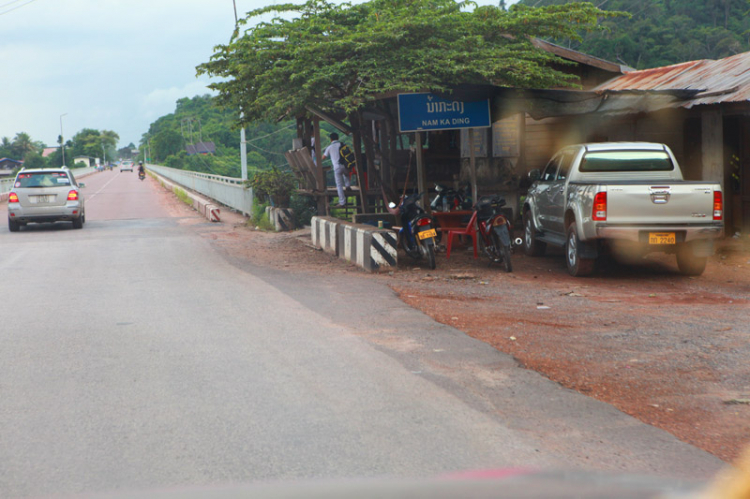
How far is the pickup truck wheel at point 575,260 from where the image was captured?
35.7 ft

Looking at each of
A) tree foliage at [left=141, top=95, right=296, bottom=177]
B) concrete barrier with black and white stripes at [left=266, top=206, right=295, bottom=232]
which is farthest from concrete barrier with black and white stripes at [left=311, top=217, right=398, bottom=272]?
tree foliage at [left=141, top=95, right=296, bottom=177]

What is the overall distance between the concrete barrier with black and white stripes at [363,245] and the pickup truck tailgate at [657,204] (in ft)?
10.6

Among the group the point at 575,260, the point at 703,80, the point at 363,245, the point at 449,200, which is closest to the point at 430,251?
the point at 363,245

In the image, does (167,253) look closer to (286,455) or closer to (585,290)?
(585,290)

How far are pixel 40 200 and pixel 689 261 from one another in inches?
635

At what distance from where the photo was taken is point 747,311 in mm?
8141

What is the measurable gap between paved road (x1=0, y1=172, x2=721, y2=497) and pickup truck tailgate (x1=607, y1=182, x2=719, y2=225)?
3476 mm

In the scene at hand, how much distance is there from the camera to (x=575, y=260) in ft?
36.2

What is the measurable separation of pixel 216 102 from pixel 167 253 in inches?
131

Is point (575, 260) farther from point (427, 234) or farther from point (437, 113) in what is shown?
point (437, 113)

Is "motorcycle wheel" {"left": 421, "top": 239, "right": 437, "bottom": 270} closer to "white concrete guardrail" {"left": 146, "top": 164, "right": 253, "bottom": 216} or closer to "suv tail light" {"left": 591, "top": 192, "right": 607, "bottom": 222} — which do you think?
"suv tail light" {"left": 591, "top": 192, "right": 607, "bottom": 222}

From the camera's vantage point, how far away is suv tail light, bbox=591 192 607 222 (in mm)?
10164

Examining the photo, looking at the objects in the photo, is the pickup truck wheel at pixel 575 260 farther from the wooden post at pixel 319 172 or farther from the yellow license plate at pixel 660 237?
the wooden post at pixel 319 172

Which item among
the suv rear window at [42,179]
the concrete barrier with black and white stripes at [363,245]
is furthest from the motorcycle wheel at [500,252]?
the suv rear window at [42,179]
